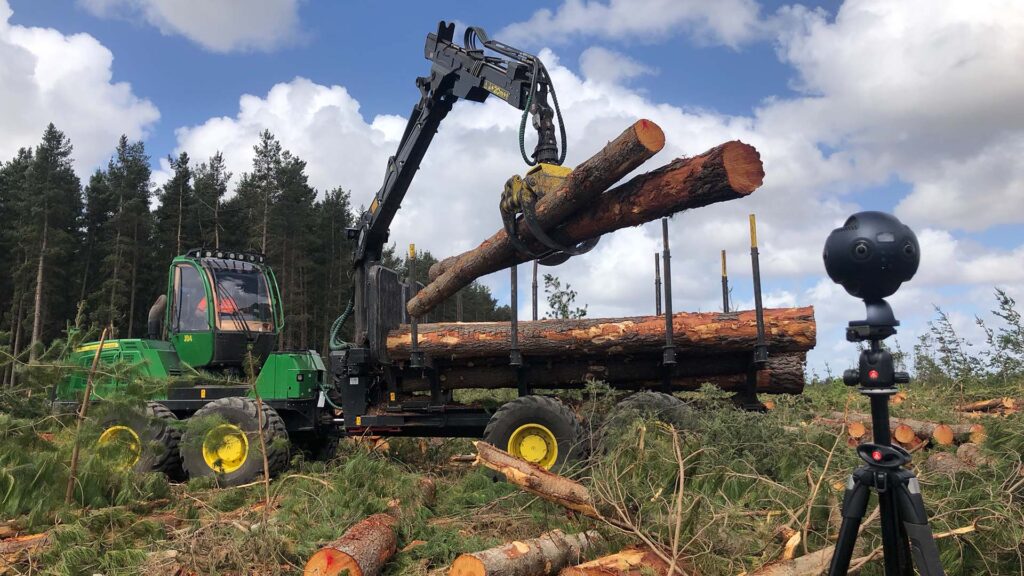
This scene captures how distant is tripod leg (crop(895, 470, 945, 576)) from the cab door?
8.99 m

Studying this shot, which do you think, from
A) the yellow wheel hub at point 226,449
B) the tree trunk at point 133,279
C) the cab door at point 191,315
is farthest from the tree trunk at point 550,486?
the tree trunk at point 133,279

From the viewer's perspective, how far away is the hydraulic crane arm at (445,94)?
7.16 metres

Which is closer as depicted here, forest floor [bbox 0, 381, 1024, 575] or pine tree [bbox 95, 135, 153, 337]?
forest floor [bbox 0, 381, 1024, 575]

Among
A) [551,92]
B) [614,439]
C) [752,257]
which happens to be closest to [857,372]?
[614,439]

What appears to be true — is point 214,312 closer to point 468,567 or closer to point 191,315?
point 191,315

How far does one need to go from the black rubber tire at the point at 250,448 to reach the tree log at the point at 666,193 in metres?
3.54

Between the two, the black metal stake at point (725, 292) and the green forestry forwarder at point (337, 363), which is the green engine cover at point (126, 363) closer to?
the green forestry forwarder at point (337, 363)

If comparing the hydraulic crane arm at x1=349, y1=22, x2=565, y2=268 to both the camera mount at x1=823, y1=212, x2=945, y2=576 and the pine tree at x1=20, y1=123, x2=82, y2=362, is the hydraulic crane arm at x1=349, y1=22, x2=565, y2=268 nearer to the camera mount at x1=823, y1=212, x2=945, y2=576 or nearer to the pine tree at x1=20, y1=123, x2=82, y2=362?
the camera mount at x1=823, y1=212, x2=945, y2=576

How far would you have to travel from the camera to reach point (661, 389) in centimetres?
764

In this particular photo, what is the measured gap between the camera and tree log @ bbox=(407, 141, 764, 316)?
478 cm

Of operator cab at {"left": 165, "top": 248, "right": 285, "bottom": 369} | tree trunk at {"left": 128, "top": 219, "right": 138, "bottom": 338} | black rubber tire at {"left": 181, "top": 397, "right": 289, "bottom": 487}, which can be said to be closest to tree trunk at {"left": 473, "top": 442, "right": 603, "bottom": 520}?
black rubber tire at {"left": 181, "top": 397, "right": 289, "bottom": 487}

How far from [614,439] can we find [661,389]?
1.84 metres

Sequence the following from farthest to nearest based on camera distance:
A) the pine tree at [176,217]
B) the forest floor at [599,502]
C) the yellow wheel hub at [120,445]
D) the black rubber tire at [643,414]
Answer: the pine tree at [176,217] < the yellow wheel hub at [120,445] < the black rubber tire at [643,414] < the forest floor at [599,502]

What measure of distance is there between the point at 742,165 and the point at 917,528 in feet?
9.85
